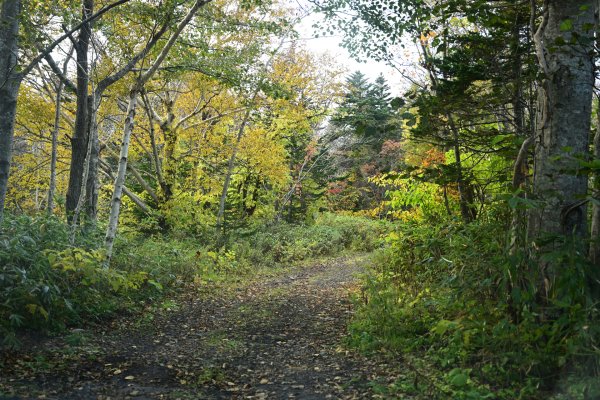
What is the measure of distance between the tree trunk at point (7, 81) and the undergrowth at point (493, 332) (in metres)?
4.30

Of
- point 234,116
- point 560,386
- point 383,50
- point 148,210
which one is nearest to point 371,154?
point 234,116

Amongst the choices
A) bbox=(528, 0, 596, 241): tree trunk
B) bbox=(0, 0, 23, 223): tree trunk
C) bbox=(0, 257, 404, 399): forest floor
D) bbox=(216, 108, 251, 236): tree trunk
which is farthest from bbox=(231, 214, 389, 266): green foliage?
bbox=(0, 0, 23, 223): tree trunk

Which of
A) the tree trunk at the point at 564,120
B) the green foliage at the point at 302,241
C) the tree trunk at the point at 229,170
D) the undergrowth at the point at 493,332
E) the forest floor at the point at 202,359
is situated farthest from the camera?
the tree trunk at the point at 229,170

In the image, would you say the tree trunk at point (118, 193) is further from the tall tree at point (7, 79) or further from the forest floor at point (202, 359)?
the tall tree at point (7, 79)

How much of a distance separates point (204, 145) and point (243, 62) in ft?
14.0

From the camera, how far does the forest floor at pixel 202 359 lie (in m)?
3.94

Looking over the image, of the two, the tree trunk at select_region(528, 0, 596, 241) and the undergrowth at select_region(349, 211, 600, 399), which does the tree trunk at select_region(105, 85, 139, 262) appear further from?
the tree trunk at select_region(528, 0, 596, 241)

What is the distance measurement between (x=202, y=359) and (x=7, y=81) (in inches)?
144

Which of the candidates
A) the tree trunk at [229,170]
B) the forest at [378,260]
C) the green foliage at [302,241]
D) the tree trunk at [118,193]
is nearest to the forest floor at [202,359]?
the forest at [378,260]

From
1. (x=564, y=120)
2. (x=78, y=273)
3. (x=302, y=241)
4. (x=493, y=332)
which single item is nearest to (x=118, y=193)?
(x=78, y=273)

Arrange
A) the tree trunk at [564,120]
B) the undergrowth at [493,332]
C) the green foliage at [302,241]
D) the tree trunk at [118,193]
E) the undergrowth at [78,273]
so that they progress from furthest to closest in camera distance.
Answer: the green foliage at [302,241] < the tree trunk at [118,193] < the undergrowth at [78,273] < the tree trunk at [564,120] < the undergrowth at [493,332]

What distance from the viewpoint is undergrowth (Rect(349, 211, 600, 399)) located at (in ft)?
10.2

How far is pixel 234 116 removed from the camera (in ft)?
50.8

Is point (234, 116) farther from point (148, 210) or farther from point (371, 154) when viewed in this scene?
point (371, 154)
